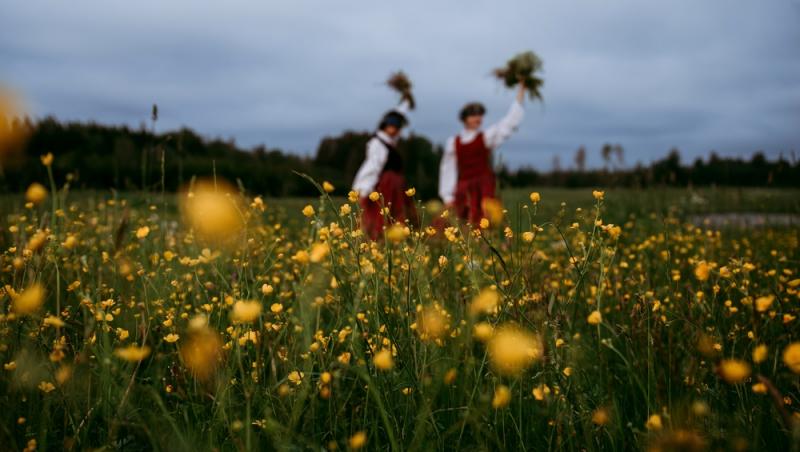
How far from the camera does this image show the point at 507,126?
721 centimetres

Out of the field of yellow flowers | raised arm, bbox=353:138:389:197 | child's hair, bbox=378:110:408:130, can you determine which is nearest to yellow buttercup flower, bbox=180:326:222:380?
the field of yellow flowers

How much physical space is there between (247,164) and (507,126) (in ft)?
31.8

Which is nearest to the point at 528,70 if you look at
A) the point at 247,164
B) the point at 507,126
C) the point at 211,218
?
the point at 507,126

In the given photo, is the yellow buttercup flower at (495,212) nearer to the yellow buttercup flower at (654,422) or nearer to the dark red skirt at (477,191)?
the yellow buttercup flower at (654,422)

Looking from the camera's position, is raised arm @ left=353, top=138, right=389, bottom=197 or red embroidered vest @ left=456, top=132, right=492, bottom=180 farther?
red embroidered vest @ left=456, top=132, right=492, bottom=180

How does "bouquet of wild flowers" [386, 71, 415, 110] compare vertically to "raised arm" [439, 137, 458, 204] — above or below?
above

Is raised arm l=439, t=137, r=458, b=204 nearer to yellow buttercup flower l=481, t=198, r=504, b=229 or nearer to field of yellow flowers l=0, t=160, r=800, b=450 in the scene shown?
yellow buttercup flower l=481, t=198, r=504, b=229

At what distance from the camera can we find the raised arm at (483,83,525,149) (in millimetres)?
7195

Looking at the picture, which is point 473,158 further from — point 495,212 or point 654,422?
point 654,422

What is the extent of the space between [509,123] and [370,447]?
246 inches

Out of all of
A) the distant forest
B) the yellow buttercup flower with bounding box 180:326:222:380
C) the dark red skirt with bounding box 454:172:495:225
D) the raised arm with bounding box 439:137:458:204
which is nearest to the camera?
the yellow buttercup flower with bounding box 180:326:222:380

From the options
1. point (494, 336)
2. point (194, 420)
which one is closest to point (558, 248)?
point (494, 336)

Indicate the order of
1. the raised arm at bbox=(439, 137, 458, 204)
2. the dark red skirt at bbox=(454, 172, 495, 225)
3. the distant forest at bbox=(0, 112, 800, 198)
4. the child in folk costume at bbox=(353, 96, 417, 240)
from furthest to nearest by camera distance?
the distant forest at bbox=(0, 112, 800, 198) → the raised arm at bbox=(439, 137, 458, 204) → the dark red skirt at bbox=(454, 172, 495, 225) → the child in folk costume at bbox=(353, 96, 417, 240)

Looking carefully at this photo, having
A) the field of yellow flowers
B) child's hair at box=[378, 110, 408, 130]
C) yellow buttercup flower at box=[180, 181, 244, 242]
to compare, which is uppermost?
child's hair at box=[378, 110, 408, 130]
